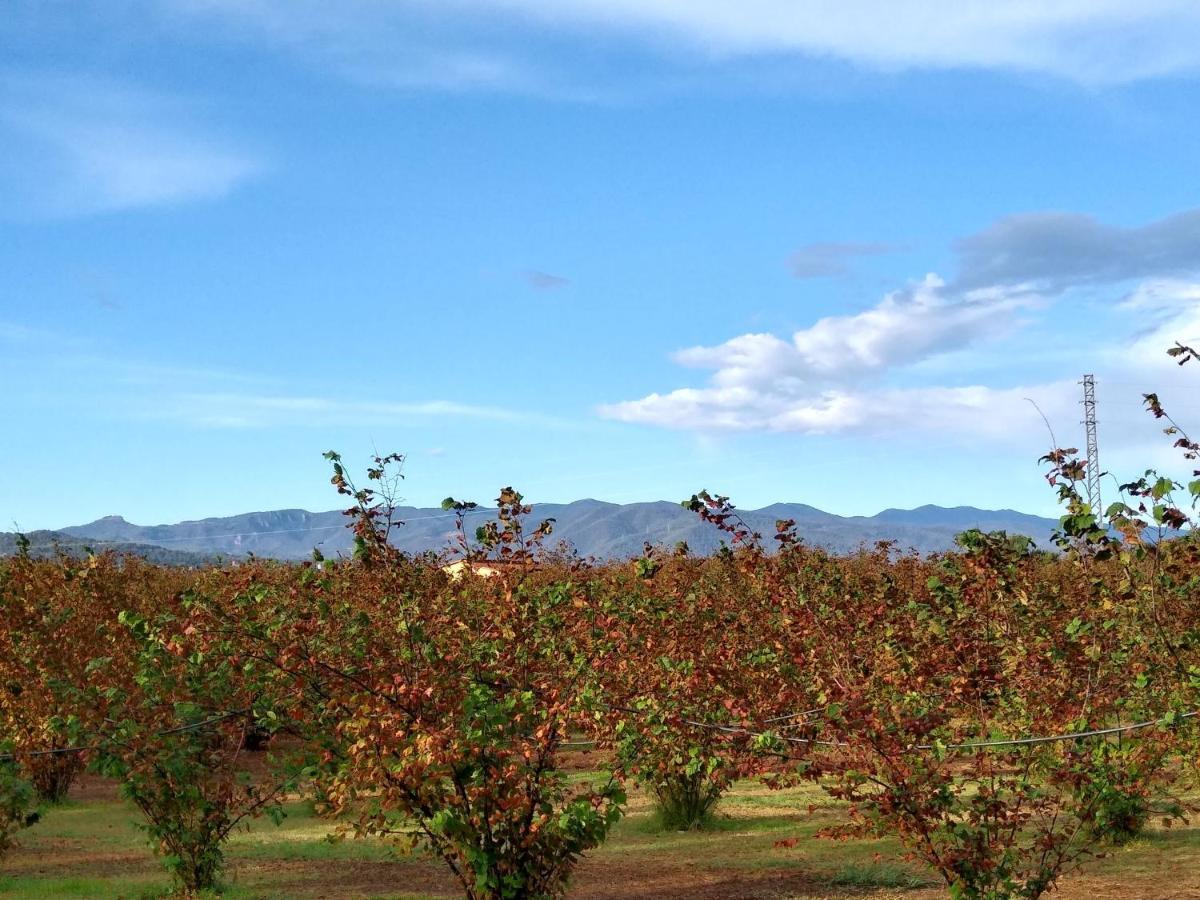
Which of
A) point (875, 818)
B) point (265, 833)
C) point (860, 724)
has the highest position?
point (860, 724)

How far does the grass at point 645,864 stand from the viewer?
11.8 m

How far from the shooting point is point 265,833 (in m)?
16.5

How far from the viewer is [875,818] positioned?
8.53m

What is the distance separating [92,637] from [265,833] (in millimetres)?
3813

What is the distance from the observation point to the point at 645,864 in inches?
525

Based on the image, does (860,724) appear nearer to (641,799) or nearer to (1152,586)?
(1152,586)

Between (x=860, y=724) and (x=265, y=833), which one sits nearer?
(x=860, y=724)

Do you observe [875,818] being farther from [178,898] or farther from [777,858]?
[178,898]

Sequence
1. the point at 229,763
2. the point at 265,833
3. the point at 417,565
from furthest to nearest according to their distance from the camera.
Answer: the point at 265,833
the point at 417,565
the point at 229,763

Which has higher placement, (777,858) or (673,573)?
(673,573)

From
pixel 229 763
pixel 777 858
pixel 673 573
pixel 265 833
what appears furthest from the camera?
pixel 673 573

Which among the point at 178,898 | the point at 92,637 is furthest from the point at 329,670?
the point at 92,637

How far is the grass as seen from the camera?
11797mm

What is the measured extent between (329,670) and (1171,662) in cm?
783
